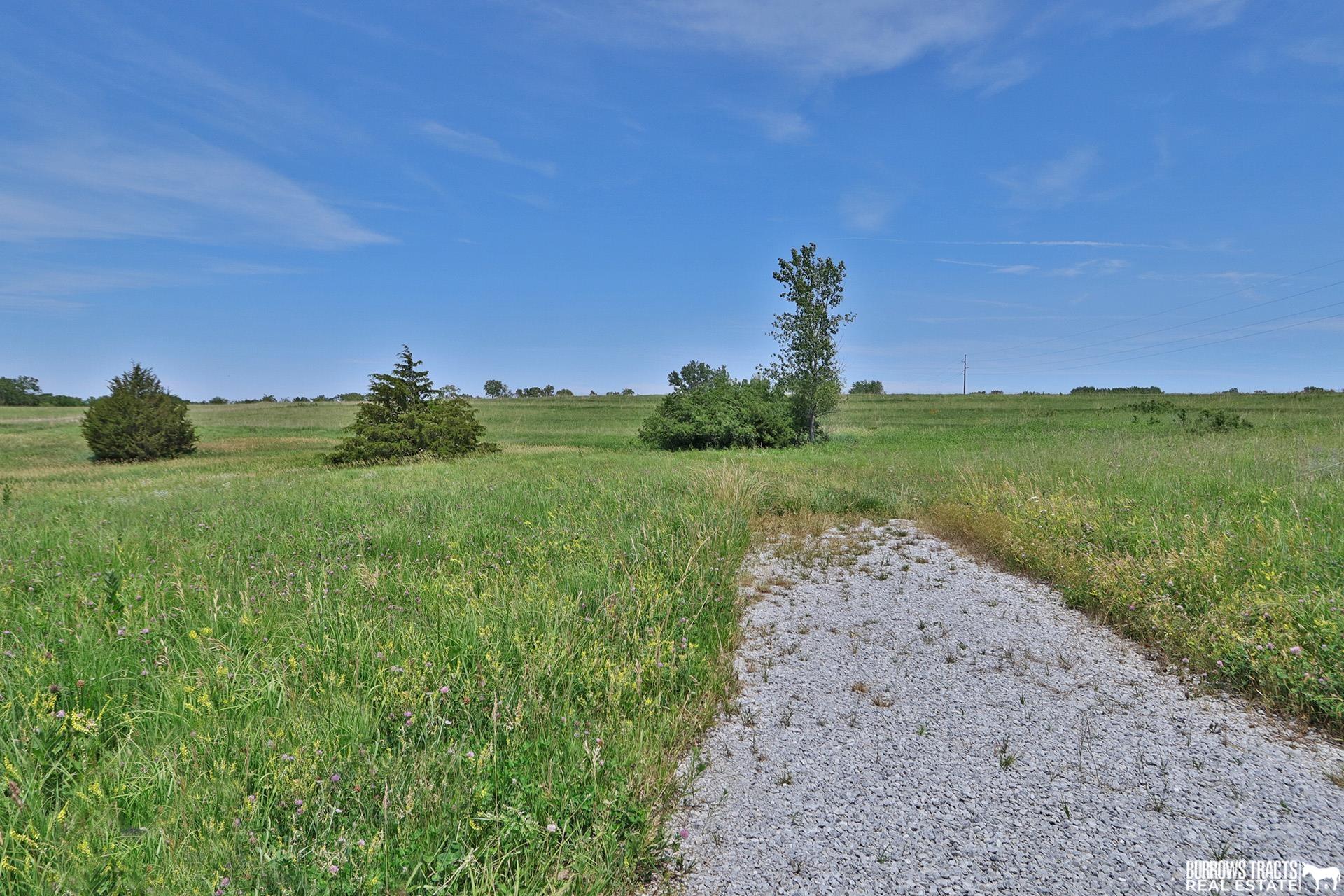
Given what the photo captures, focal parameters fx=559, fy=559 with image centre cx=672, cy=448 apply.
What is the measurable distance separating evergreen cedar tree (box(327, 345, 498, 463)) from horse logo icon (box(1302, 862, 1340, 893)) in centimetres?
2521

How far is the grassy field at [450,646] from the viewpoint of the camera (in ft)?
8.03

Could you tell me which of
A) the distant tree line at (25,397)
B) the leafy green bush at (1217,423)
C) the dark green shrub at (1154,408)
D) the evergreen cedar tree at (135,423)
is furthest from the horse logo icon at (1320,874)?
the distant tree line at (25,397)

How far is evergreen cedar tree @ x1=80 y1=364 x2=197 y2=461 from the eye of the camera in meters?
29.4

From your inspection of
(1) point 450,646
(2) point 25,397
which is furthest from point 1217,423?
(2) point 25,397

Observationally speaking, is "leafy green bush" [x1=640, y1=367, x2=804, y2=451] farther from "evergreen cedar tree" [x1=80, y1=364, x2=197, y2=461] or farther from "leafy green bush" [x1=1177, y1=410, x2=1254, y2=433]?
"evergreen cedar tree" [x1=80, y1=364, x2=197, y2=461]

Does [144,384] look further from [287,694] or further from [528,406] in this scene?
[528,406]

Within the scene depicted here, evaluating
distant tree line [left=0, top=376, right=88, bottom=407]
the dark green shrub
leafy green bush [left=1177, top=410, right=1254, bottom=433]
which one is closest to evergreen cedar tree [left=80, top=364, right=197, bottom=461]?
leafy green bush [left=1177, top=410, right=1254, bottom=433]

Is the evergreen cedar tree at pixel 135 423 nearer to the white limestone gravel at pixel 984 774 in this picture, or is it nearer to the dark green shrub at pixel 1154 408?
the white limestone gravel at pixel 984 774

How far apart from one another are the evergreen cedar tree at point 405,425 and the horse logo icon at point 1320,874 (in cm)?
2521

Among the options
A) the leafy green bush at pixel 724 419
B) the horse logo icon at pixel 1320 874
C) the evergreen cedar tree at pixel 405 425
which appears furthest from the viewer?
the leafy green bush at pixel 724 419

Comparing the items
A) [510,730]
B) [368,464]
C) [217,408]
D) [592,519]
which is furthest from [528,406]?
[510,730]

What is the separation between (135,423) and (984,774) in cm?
4038

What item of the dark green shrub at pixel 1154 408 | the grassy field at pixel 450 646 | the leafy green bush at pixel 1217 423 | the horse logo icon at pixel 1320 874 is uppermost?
the dark green shrub at pixel 1154 408

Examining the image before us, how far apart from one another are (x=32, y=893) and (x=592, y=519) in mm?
6409
